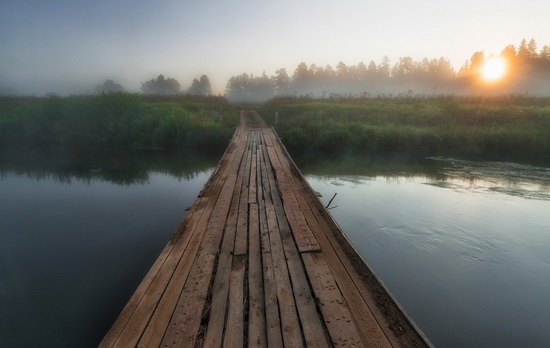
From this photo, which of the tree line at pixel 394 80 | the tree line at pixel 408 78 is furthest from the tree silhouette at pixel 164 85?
the tree line at pixel 408 78

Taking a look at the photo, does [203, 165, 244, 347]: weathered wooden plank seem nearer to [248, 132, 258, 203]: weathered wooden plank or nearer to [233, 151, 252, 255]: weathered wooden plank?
[233, 151, 252, 255]: weathered wooden plank

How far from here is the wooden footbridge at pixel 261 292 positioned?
240 cm

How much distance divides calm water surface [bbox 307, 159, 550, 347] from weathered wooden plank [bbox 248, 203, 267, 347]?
275 centimetres

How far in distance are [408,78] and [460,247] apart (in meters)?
107

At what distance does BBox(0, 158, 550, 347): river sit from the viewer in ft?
14.2

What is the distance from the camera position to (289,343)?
7.68ft

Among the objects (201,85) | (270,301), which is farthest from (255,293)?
(201,85)

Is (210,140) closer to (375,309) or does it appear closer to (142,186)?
(142,186)

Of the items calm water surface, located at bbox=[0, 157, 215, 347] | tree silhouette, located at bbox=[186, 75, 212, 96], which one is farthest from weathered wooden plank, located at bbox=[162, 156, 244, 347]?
tree silhouette, located at bbox=[186, 75, 212, 96]

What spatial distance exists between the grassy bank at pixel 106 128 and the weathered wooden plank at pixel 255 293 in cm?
1319

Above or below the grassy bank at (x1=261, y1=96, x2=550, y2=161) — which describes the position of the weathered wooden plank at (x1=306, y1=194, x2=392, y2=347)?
below

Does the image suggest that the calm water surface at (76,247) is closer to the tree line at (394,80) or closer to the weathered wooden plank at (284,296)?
the weathered wooden plank at (284,296)

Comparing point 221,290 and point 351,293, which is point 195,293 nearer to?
point 221,290

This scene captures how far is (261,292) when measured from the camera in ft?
9.86
